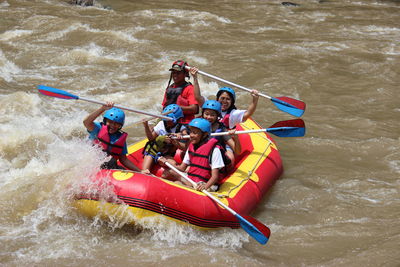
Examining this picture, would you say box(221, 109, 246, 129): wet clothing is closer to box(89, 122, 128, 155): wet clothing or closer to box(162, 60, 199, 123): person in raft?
box(162, 60, 199, 123): person in raft

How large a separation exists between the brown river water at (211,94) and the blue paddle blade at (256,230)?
16 centimetres

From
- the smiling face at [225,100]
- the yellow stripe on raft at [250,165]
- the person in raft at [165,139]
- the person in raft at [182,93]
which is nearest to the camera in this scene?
the yellow stripe on raft at [250,165]

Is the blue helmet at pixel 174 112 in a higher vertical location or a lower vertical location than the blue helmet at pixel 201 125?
lower

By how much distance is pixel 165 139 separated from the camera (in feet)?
15.5

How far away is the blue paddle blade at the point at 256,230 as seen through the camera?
3723mm

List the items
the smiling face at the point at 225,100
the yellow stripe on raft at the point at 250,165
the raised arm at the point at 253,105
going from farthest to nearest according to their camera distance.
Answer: the smiling face at the point at 225,100 → the raised arm at the point at 253,105 → the yellow stripe on raft at the point at 250,165

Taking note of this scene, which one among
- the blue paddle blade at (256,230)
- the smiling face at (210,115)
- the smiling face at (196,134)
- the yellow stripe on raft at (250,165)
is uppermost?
the smiling face at (210,115)

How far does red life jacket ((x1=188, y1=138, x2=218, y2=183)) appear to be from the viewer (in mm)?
4266

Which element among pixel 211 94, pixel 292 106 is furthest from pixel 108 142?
pixel 211 94

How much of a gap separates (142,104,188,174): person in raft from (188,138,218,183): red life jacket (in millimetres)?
453

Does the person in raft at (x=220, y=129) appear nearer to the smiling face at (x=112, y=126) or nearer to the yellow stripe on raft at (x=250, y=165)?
the yellow stripe on raft at (x=250, y=165)

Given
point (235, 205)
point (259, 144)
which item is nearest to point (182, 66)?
point (259, 144)

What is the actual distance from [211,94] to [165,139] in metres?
3.53

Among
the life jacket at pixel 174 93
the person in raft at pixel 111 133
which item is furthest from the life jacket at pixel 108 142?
the life jacket at pixel 174 93
